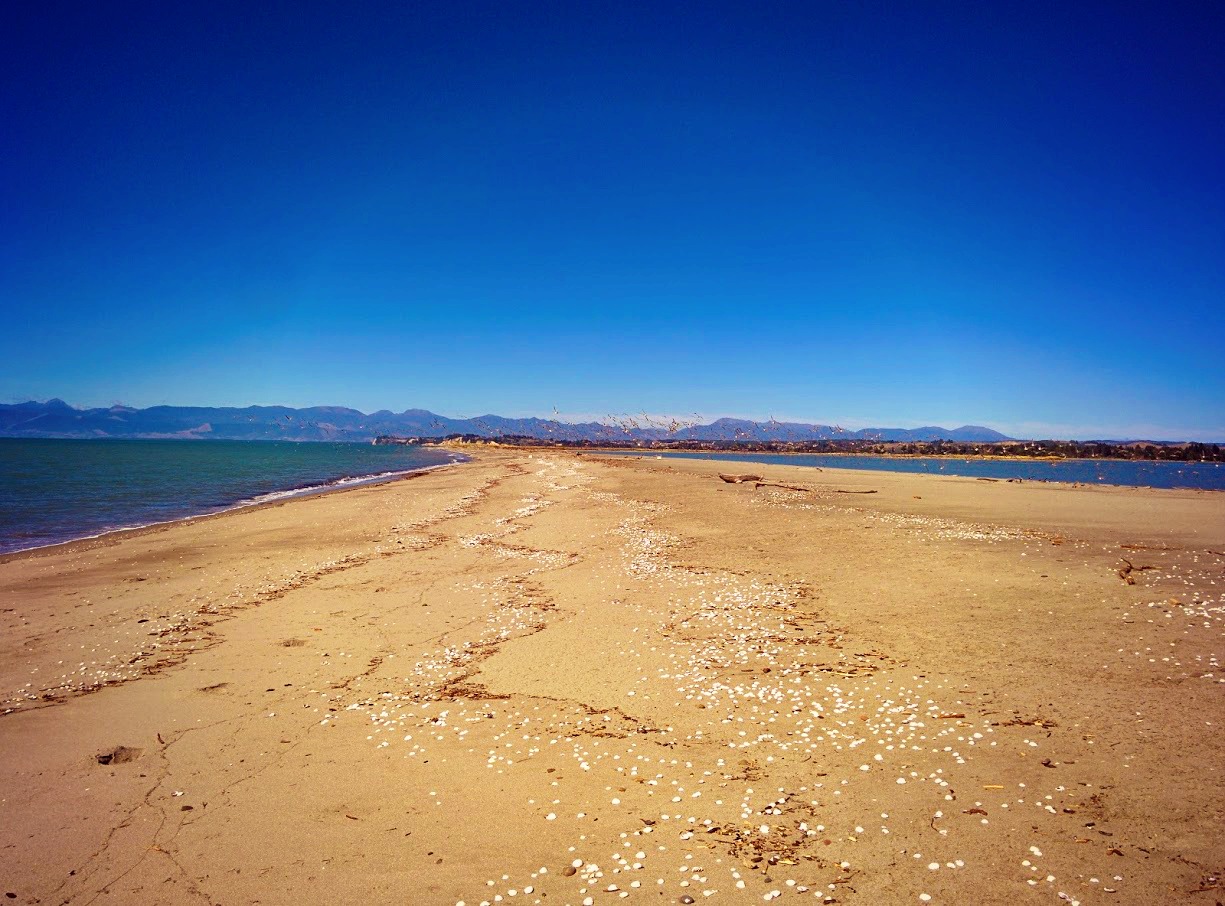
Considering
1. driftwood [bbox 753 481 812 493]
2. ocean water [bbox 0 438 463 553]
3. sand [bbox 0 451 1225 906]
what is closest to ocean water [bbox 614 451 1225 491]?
driftwood [bbox 753 481 812 493]

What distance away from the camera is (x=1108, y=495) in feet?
120

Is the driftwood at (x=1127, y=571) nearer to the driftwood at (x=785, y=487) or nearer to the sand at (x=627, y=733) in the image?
the sand at (x=627, y=733)

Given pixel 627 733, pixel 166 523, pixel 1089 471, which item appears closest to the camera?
pixel 627 733

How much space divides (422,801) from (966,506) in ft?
103

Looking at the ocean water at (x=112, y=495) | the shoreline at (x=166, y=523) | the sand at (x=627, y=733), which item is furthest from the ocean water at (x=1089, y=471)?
the ocean water at (x=112, y=495)

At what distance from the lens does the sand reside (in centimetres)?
543

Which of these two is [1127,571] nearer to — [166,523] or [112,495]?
[166,523]

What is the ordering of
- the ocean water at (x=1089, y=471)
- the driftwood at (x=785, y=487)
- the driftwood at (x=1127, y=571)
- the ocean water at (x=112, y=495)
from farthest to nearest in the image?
1. the ocean water at (x=1089, y=471)
2. the driftwood at (x=785, y=487)
3. the ocean water at (x=112, y=495)
4. the driftwood at (x=1127, y=571)

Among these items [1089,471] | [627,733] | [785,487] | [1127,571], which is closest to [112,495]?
[785,487]

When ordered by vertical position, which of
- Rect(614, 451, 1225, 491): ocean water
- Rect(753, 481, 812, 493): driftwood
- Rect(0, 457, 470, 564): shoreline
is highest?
Rect(614, 451, 1225, 491): ocean water

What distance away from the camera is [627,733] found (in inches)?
313

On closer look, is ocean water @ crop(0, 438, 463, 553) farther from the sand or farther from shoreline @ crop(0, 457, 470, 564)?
the sand

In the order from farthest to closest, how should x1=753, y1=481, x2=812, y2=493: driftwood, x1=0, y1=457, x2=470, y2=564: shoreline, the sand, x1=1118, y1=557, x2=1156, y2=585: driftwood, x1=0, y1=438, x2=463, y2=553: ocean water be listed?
x1=753, y1=481, x2=812, y2=493: driftwood, x1=0, y1=438, x2=463, y2=553: ocean water, x1=0, y1=457, x2=470, y2=564: shoreline, x1=1118, y1=557, x2=1156, y2=585: driftwood, the sand

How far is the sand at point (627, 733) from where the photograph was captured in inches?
214
